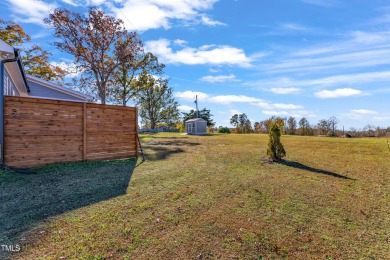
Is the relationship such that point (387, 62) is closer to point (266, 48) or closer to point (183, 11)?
point (266, 48)

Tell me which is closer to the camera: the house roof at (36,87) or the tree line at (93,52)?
the house roof at (36,87)

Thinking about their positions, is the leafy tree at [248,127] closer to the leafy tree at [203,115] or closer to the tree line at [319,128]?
A: the tree line at [319,128]

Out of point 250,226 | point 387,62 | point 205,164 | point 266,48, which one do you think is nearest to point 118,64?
point 266,48

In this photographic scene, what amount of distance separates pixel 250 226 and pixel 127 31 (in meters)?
19.3

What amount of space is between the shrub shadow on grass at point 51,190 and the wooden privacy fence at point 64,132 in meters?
0.41

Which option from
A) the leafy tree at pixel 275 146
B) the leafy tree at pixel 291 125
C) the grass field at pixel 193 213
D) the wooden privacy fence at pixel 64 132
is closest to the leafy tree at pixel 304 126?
the leafy tree at pixel 291 125

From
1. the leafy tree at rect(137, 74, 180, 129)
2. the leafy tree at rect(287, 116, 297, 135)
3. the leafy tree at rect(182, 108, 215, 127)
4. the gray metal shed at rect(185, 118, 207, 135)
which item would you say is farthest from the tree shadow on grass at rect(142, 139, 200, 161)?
the leafy tree at rect(182, 108, 215, 127)

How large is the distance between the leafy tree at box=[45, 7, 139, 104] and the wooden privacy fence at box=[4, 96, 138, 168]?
12433mm

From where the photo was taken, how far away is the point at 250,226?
10.8ft

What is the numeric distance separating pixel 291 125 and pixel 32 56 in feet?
86.9

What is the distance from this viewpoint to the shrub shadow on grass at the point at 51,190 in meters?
3.31

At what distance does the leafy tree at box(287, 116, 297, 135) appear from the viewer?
2675 cm

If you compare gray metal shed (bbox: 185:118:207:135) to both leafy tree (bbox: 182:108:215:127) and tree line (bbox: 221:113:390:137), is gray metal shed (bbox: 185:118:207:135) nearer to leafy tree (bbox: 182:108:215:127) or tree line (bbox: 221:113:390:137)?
tree line (bbox: 221:113:390:137)

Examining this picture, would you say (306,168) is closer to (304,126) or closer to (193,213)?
(193,213)
